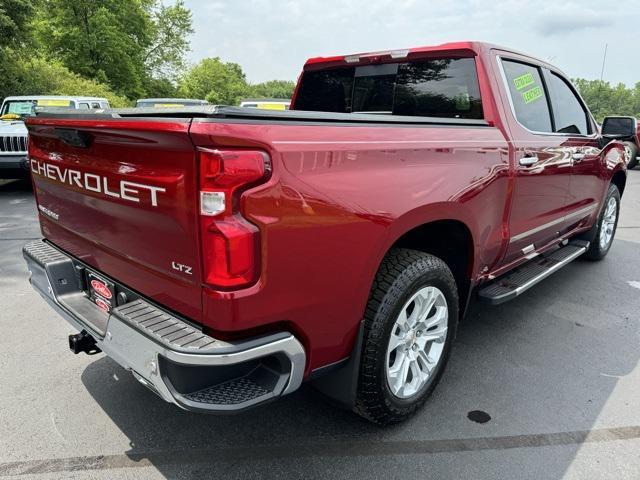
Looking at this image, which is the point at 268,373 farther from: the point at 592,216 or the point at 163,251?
the point at 592,216

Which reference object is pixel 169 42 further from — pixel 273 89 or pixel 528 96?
pixel 273 89

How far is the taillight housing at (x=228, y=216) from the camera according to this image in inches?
63.2

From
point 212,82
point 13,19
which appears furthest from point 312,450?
point 212,82

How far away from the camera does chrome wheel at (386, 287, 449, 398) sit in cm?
242

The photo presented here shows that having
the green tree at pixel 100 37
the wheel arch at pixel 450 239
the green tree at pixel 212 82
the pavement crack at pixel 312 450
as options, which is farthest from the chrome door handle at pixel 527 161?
the green tree at pixel 212 82

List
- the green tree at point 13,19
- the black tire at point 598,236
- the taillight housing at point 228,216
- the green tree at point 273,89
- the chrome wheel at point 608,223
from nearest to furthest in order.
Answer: the taillight housing at point 228,216, the black tire at point 598,236, the chrome wheel at point 608,223, the green tree at point 13,19, the green tree at point 273,89

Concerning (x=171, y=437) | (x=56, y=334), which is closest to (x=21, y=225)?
(x=56, y=334)

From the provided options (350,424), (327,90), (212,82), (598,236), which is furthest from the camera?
(212,82)

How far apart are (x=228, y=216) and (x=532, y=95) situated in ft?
8.98

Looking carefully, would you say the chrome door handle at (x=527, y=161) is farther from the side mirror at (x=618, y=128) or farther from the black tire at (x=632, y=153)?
the black tire at (x=632, y=153)

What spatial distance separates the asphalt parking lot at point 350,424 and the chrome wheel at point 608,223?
195 cm

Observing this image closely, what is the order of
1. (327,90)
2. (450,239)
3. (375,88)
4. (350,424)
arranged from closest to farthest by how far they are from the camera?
1. (350,424)
2. (450,239)
3. (375,88)
4. (327,90)

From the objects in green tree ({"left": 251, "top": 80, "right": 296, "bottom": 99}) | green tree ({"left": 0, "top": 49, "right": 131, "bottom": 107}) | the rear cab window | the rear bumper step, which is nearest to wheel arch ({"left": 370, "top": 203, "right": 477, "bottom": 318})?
the rear cab window

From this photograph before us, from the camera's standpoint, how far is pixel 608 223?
17.8 feet
